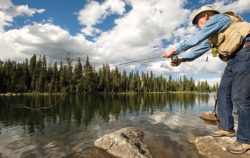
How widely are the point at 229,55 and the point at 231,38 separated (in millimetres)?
341

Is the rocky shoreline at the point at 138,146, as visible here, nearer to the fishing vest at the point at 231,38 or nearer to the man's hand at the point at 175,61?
the man's hand at the point at 175,61

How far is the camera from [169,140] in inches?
671

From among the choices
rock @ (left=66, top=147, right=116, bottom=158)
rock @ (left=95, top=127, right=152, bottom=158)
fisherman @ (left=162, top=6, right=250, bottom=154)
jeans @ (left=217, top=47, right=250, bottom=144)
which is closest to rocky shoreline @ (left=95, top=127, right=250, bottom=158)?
rock @ (left=95, top=127, right=152, bottom=158)

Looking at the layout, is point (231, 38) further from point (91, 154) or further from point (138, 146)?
point (91, 154)

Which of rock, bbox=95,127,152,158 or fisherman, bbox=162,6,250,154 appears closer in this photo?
fisherman, bbox=162,6,250,154

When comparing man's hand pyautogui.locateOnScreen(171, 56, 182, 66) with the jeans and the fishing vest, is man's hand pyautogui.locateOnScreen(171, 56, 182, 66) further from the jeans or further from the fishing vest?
A: the jeans

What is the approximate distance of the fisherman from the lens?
14.4ft

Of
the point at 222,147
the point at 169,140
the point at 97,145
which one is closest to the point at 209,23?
the point at 222,147

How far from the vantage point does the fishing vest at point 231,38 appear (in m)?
4.43

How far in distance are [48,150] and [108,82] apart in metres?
139

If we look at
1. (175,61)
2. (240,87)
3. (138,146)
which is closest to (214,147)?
(138,146)

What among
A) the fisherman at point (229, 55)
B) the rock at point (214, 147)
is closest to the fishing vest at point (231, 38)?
the fisherman at point (229, 55)

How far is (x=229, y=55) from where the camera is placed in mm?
4609

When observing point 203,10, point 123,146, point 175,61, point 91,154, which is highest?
point 203,10
